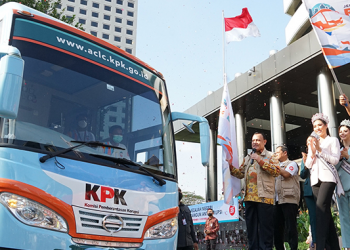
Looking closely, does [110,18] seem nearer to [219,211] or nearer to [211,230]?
[219,211]

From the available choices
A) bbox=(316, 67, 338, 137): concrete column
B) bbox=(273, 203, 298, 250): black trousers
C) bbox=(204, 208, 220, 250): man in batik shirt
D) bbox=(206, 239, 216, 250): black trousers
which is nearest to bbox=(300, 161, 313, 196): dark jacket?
bbox=(273, 203, 298, 250): black trousers

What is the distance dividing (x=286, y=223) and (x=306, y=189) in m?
0.66

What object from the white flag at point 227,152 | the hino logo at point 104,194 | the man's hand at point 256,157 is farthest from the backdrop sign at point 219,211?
the hino logo at point 104,194

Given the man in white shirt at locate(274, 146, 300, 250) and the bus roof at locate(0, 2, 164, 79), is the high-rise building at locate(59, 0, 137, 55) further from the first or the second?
the bus roof at locate(0, 2, 164, 79)

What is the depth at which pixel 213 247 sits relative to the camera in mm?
12461

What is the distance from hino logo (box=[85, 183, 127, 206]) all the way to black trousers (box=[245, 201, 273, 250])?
2.37m

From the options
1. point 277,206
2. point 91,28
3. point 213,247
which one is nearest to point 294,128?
point 213,247

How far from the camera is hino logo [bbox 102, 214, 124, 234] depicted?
3734 mm

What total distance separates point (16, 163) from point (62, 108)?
0.87 meters

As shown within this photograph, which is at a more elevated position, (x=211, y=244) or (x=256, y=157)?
(x=256, y=157)

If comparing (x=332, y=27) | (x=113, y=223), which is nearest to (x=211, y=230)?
(x=332, y=27)

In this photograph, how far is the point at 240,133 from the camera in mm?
22000

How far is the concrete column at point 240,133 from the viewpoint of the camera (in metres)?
21.3

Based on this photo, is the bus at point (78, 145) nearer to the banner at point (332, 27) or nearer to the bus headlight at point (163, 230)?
the bus headlight at point (163, 230)
